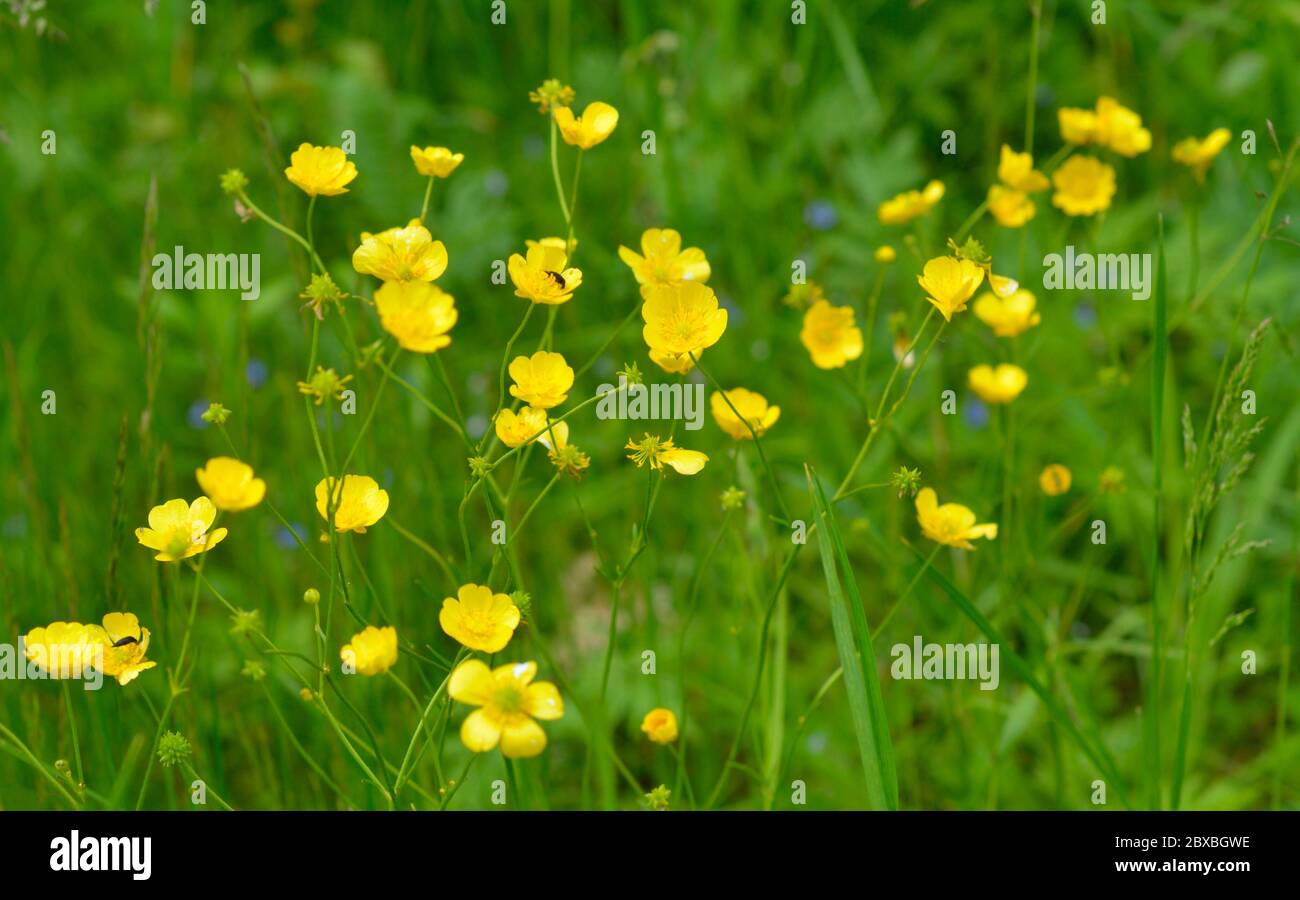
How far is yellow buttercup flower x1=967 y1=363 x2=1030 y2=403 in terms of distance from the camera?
1491 millimetres

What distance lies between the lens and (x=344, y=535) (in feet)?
3.77

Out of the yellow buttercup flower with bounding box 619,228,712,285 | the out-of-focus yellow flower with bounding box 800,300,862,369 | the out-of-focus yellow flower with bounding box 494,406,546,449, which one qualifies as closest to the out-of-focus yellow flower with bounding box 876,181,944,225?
the out-of-focus yellow flower with bounding box 800,300,862,369

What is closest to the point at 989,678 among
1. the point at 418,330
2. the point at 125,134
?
the point at 418,330

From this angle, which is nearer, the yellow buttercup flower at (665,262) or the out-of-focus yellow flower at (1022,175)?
the yellow buttercup flower at (665,262)

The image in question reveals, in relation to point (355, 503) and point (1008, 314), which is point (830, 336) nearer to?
point (1008, 314)

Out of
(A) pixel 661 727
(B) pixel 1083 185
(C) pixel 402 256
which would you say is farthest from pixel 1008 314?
(C) pixel 402 256

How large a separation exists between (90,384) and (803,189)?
1.52 metres

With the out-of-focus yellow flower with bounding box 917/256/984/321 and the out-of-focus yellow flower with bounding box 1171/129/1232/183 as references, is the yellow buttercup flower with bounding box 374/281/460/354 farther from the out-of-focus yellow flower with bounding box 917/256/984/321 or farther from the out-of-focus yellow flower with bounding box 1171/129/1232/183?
the out-of-focus yellow flower with bounding box 1171/129/1232/183

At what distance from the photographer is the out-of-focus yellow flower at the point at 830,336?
1.42m

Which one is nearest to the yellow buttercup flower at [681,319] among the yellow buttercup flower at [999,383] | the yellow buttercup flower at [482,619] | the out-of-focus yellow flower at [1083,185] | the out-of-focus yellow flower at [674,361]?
the out-of-focus yellow flower at [674,361]

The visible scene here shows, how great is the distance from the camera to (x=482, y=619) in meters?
1.06

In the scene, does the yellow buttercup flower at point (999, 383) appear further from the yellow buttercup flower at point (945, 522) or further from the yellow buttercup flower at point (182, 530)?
the yellow buttercup flower at point (182, 530)

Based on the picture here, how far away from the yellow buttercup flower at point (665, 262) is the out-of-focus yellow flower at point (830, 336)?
0.73ft
